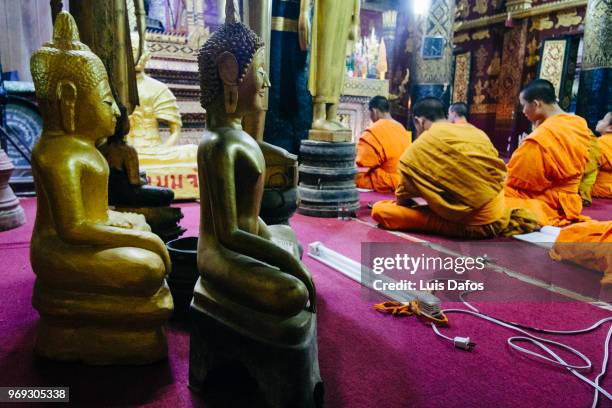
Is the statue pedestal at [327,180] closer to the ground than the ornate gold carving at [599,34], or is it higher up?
closer to the ground

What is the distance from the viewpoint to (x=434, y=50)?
650 cm

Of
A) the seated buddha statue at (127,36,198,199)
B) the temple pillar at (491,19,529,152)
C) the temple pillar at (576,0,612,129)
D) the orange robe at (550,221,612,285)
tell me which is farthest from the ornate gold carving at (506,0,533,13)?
the orange robe at (550,221,612,285)

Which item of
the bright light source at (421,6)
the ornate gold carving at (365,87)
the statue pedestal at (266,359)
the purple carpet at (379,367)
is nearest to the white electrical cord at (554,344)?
the purple carpet at (379,367)

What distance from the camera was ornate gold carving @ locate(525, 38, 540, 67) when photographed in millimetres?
9023

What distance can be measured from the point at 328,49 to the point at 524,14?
23.7ft

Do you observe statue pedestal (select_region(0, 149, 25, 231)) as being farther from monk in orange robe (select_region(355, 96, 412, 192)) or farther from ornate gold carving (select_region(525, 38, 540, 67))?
ornate gold carving (select_region(525, 38, 540, 67))

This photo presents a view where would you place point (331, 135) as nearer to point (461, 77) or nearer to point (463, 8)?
point (461, 77)

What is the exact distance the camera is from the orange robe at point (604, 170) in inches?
206

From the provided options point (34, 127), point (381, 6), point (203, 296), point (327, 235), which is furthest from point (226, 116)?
point (381, 6)

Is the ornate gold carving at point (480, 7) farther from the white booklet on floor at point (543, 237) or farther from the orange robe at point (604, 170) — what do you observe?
the white booklet on floor at point (543, 237)

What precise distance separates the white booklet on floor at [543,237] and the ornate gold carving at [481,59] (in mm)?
7557

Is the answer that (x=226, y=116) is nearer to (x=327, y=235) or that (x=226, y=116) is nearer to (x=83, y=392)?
(x=83, y=392)

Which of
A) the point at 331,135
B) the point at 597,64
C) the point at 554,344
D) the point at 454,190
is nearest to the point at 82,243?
the point at 554,344

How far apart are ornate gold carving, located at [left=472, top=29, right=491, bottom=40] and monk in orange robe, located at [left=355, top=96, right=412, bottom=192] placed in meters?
6.05
